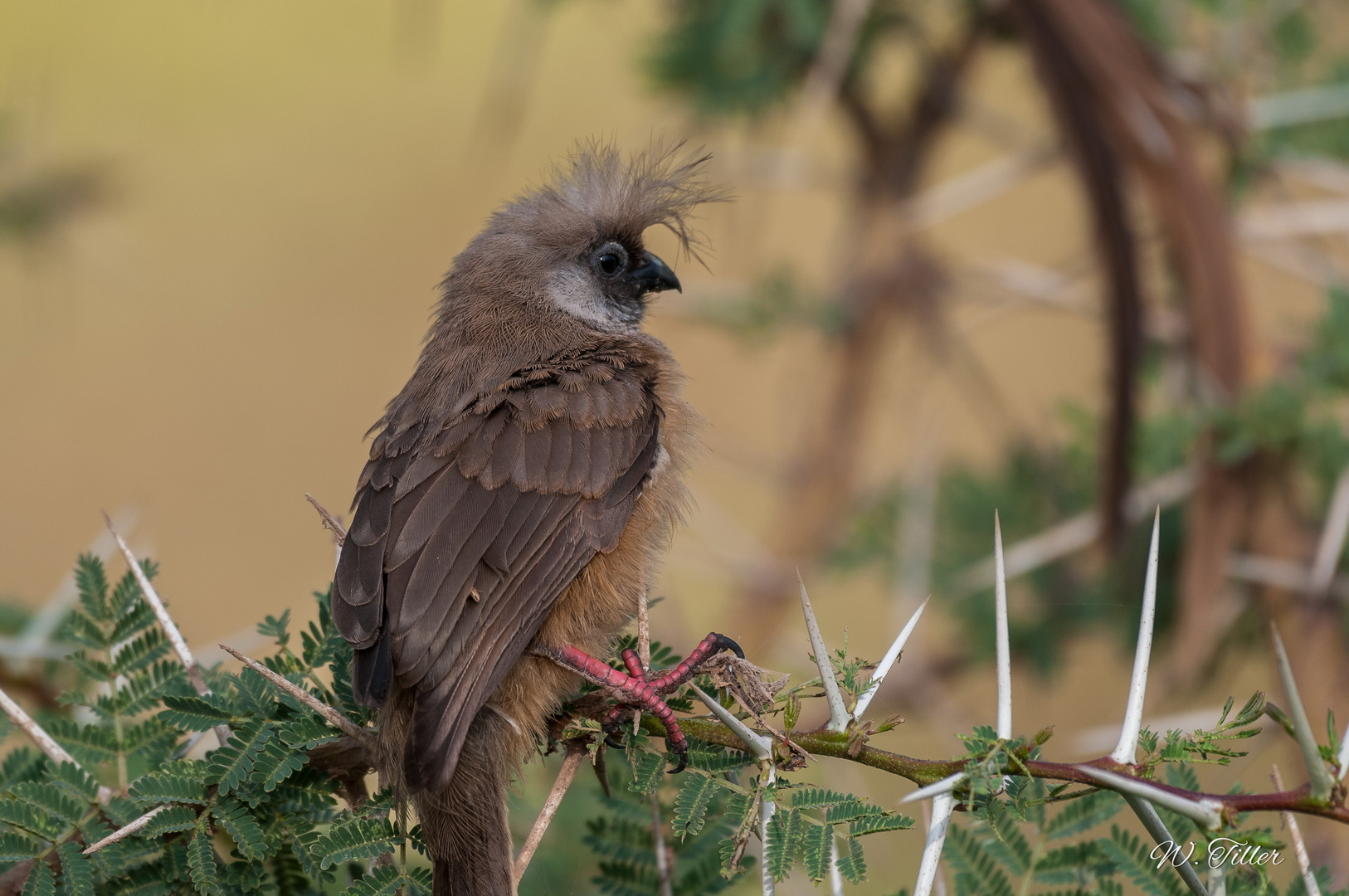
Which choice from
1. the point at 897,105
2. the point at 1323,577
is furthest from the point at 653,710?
the point at 897,105

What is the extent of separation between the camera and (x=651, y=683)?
2.29 meters

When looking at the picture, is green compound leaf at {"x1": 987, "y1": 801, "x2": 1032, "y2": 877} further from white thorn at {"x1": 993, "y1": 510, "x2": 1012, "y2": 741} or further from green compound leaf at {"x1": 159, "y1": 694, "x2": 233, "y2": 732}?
green compound leaf at {"x1": 159, "y1": 694, "x2": 233, "y2": 732}

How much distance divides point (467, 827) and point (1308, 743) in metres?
1.40

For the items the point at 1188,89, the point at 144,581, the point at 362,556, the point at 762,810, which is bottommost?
the point at 762,810

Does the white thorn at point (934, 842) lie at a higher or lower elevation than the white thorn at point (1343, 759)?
lower

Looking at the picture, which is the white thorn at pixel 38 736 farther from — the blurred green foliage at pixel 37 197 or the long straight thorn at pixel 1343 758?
the blurred green foliage at pixel 37 197

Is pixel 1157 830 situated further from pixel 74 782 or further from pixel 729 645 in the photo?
pixel 74 782

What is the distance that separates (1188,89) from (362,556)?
11.8 feet

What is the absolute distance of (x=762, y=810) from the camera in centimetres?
185

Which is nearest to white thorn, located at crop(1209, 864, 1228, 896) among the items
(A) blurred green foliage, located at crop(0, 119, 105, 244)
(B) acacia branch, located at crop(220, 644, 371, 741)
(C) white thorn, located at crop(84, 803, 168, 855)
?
(B) acacia branch, located at crop(220, 644, 371, 741)

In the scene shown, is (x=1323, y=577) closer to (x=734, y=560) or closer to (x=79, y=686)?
(x=734, y=560)

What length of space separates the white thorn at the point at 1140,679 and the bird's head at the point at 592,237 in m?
2.10

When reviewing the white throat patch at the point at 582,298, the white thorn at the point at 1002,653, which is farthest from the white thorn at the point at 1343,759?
the white throat patch at the point at 582,298

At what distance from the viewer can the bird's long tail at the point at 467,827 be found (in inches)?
82.0
